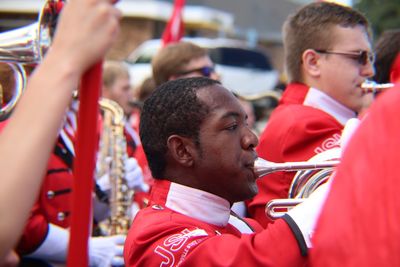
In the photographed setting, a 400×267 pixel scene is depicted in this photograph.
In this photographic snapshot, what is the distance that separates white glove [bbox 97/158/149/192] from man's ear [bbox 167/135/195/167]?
180 centimetres

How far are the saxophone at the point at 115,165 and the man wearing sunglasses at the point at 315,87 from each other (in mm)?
1187

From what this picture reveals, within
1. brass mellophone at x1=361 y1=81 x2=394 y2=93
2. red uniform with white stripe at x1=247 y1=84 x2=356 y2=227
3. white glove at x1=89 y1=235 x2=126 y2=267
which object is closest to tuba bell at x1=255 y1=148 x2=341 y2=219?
red uniform with white stripe at x1=247 y1=84 x2=356 y2=227

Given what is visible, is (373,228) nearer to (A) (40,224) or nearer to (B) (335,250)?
(B) (335,250)

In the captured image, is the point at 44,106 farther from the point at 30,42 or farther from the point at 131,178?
the point at 131,178

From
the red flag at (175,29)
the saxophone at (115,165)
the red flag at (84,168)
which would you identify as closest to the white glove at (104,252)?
the saxophone at (115,165)

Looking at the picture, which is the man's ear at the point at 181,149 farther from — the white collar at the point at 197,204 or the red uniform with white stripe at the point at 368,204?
the red uniform with white stripe at the point at 368,204

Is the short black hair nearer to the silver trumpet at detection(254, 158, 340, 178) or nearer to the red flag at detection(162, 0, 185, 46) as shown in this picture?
the silver trumpet at detection(254, 158, 340, 178)

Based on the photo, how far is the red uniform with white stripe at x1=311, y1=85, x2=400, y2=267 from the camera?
40.4 inches

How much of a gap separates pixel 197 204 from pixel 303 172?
0.44 m

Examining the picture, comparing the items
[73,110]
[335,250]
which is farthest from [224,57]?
[335,250]

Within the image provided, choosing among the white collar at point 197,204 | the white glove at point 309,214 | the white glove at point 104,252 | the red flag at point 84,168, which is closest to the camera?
the red flag at point 84,168

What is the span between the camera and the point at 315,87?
9.87 ft

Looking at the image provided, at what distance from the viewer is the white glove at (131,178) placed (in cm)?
394

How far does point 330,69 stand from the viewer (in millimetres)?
2988
